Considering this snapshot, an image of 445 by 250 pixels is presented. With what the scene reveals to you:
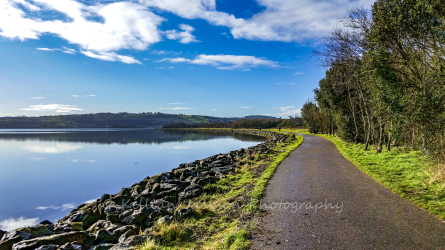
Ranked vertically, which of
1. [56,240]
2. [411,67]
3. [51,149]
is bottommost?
[51,149]

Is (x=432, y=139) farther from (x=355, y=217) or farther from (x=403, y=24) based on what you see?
(x=355, y=217)

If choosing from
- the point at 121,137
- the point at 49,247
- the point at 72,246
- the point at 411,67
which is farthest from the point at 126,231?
the point at 121,137

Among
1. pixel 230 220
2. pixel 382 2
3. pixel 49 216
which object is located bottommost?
pixel 49 216

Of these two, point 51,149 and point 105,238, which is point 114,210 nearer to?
point 105,238

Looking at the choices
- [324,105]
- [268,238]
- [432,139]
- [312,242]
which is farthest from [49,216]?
[324,105]

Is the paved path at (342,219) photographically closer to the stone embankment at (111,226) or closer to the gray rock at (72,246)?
the stone embankment at (111,226)

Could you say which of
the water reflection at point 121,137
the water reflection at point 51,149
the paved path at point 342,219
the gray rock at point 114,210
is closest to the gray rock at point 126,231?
the gray rock at point 114,210

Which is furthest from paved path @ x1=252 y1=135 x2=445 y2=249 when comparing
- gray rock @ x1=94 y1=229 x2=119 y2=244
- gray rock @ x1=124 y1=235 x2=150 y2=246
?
gray rock @ x1=94 y1=229 x2=119 y2=244

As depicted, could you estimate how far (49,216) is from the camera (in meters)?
11.9

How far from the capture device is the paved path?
5.20m

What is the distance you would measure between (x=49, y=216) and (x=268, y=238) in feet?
36.2

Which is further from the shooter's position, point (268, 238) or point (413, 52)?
point (413, 52)

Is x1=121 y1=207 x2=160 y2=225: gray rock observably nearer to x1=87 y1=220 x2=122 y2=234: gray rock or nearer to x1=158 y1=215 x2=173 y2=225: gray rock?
x1=87 y1=220 x2=122 y2=234: gray rock

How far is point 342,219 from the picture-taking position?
21.0 feet
